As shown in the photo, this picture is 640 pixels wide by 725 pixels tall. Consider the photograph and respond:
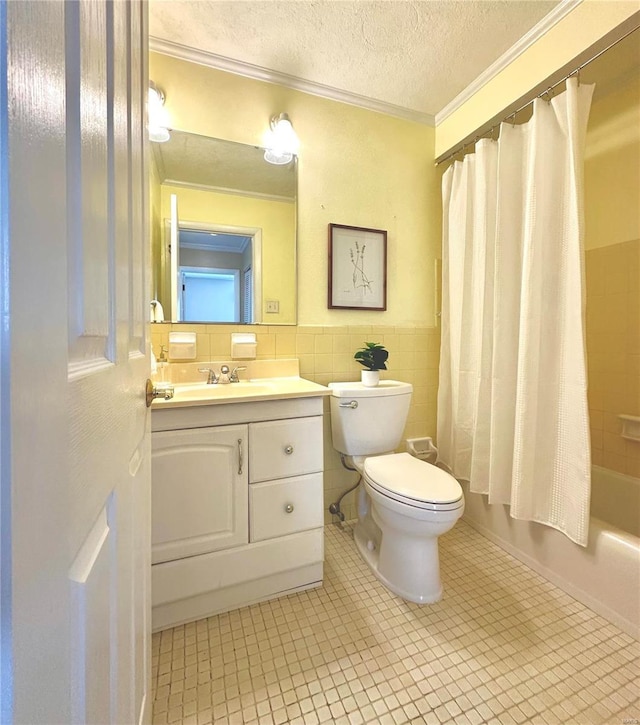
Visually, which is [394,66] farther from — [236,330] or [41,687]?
[41,687]

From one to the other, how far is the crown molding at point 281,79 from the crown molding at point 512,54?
152 mm

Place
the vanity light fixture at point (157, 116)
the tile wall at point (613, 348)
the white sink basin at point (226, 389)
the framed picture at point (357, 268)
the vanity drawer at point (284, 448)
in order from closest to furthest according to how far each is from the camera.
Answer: the vanity drawer at point (284, 448), the white sink basin at point (226, 389), the vanity light fixture at point (157, 116), the tile wall at point (613, 348), the framed picture at point (357, 268)

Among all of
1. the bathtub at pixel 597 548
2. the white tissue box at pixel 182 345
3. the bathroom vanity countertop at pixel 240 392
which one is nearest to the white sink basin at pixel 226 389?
the bathroom vanity countertop at pixel 240 392

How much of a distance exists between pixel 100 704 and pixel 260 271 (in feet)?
5.14

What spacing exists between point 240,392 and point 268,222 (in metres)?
0.90

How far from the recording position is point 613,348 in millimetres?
1662

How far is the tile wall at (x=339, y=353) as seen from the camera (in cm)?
164

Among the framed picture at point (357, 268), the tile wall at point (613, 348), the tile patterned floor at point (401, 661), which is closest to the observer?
the tile patterned floor at point (401, 661)

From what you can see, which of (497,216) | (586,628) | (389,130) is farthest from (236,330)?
(586,628)

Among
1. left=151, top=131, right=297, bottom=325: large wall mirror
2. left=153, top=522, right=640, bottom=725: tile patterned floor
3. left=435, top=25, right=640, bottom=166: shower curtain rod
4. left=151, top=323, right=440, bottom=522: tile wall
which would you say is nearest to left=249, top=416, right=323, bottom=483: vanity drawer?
left=151, top=323, right=440, bottom=522: tile wall

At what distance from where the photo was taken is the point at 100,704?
0.40m

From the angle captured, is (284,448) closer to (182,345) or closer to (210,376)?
(210,376)

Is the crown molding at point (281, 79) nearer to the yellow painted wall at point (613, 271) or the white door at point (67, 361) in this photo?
the yellow painted wall at point (613, 271)

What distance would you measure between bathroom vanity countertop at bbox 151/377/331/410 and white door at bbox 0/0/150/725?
0.56 meters
